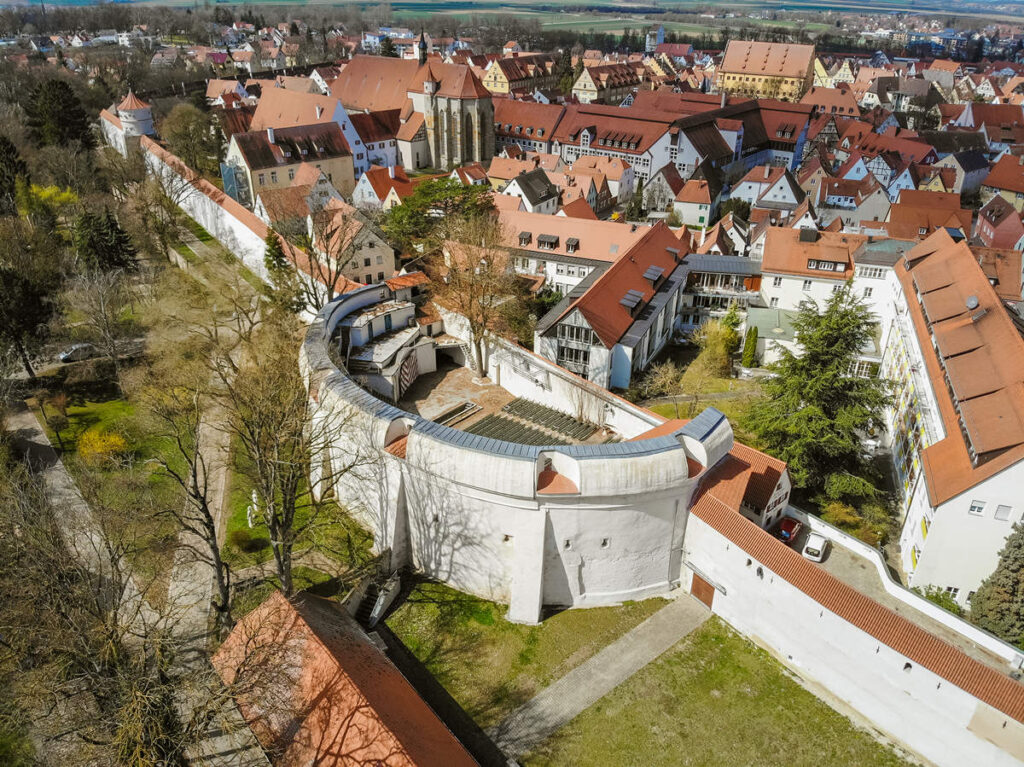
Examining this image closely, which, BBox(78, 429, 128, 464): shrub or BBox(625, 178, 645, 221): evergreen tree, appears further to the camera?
BBox(625, 178, 645, 221): evergreen tree

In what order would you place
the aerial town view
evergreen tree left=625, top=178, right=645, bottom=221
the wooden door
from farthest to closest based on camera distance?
evergreen tree left=625, top=178, right=645, bottom=221 → the wooden door → the aerial town view

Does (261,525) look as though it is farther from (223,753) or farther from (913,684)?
(913,684)

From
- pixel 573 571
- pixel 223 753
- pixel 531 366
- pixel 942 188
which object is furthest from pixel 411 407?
pixel 942 188

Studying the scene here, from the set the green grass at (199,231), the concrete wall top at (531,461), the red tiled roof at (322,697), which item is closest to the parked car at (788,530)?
the concrete wall top at (531,461)

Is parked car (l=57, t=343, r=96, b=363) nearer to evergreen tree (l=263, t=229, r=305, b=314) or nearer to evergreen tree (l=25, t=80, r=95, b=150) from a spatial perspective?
evergreen tree (l=263, t=229, r=305, b=314)

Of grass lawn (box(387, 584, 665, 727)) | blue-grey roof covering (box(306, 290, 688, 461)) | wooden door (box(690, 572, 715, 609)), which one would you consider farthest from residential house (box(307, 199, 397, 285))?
wooden door (box(690, 572, 715, 609))

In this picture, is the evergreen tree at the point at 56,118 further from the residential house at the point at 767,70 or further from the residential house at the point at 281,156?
the residential house at the point at 767,70

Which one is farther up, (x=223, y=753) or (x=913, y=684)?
(x=913, y=684)

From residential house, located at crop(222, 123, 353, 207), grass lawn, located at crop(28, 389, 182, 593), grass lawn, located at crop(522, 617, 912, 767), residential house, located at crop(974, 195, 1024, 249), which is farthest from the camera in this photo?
residential house, located at crop(222, 123, 353, 207)
